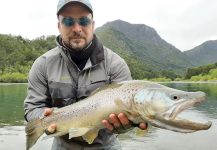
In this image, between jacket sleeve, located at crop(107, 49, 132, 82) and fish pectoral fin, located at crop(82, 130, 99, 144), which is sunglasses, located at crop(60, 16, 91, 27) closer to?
jacket sleeve, located at crop(107, 49, 132, 82)

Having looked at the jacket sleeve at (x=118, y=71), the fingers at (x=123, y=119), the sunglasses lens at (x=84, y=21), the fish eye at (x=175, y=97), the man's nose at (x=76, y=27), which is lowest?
the fingers at (x=123, y=119)

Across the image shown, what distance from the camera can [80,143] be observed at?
4.73 m

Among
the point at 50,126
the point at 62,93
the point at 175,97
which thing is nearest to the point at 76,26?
the point at 62,93

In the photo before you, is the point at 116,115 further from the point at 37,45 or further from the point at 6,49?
the point at 37,45

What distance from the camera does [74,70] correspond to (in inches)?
190

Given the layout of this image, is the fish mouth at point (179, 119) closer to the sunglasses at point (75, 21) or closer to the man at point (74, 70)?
the man at point (74, 70)

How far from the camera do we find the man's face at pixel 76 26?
4.69 meters

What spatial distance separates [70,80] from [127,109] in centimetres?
110

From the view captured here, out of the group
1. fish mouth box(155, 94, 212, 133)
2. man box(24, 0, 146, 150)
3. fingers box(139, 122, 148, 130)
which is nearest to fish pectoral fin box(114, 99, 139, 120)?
fingers box(139, 122, 148, 130)

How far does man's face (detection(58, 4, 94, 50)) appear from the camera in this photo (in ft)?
15.4

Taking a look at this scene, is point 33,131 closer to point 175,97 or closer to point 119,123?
point 119,123

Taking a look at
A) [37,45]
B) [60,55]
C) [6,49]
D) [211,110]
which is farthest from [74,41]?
[37,45]

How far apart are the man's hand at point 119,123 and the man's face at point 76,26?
102 centimetres

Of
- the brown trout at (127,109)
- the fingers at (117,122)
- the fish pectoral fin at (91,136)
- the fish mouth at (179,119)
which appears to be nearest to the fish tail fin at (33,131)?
the brown trout at (127,109)
